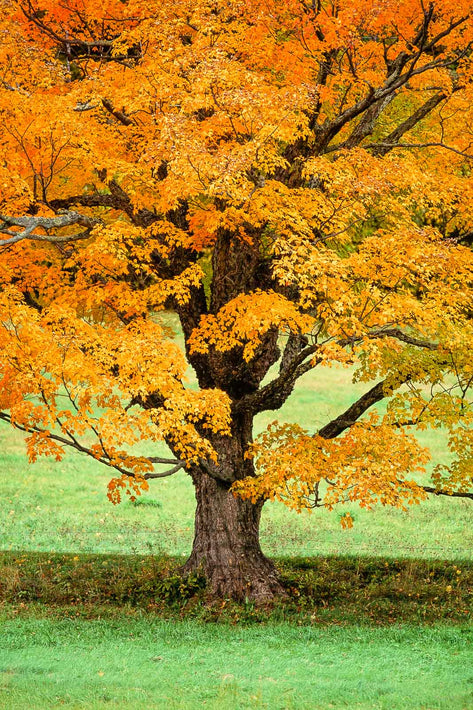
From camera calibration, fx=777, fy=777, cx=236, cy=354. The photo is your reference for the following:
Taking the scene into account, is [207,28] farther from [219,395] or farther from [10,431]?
[10,431]

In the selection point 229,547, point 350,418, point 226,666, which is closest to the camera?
point 226,666

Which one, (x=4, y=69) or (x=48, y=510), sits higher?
(x=4, y=69)

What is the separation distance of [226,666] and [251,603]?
3827 mm

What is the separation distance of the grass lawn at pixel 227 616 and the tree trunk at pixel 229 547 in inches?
22.4

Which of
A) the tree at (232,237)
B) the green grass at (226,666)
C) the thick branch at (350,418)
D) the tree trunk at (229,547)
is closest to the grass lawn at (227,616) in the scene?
the green grass at (226,666)

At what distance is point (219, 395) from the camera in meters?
13.1

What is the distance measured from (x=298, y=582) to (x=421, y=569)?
3.60 meters

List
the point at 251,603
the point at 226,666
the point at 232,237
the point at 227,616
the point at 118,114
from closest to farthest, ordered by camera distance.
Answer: the point at 226,666 → the point at 227,616 → the point at 232,237 → the point at 118,114 → the point at 251,603

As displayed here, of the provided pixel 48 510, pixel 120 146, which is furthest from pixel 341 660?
pixel 48 510

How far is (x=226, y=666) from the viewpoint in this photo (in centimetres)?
1094

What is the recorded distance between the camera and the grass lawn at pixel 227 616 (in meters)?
9.41

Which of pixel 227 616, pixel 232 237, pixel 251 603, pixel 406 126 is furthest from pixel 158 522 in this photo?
pixel 406 126

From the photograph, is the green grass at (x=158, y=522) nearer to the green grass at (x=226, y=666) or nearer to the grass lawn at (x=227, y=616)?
the grass lawn at (x=227, y=616)

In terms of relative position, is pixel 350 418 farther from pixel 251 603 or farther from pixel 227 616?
pixel 227 616
